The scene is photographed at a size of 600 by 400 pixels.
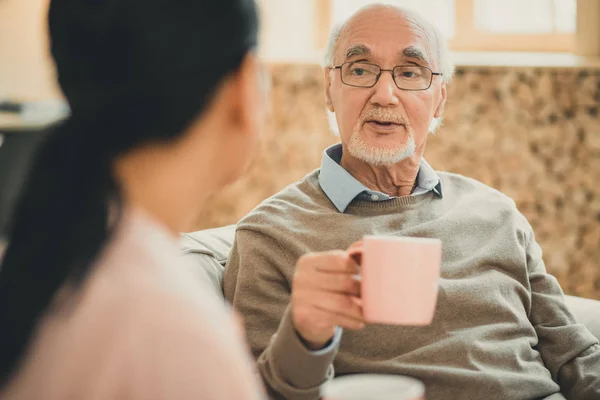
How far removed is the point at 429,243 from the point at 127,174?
48cm

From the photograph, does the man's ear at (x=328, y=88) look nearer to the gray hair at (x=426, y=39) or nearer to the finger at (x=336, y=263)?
the gray hair at (x=426, y=39)

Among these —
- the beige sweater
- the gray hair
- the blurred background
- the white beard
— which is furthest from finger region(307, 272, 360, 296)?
the blurred background

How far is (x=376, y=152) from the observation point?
1.64 metres

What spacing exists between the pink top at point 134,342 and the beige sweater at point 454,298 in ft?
2.51

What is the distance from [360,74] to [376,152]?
0.66 feet

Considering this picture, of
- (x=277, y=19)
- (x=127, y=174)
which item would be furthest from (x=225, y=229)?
(x=277, y=19)

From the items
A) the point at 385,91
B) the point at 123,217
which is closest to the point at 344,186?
the point at 385,91

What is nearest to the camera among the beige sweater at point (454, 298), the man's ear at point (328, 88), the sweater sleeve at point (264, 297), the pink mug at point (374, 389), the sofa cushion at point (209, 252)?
the pink mug at point (374, 389)

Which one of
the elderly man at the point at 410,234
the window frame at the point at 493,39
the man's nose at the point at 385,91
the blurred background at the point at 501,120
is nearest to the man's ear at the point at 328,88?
the elderly man at the point at 410,234

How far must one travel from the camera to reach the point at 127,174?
0.63 meters

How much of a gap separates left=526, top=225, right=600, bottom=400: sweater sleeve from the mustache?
40cm

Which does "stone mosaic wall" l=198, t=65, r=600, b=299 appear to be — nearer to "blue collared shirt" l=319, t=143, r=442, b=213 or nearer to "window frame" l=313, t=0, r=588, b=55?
"window frame" l=313, t=0, r=588, b=55

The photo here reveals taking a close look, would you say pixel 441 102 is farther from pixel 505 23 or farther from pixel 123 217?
pixel 505 23

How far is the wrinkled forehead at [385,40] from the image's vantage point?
171cm
